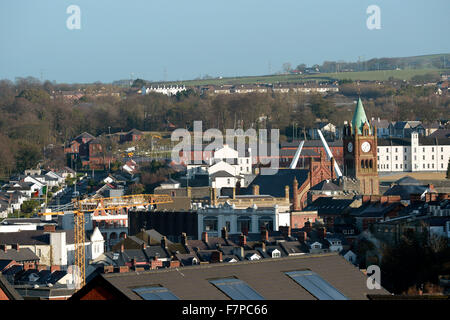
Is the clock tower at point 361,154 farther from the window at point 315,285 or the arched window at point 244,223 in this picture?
the window at point 315,285

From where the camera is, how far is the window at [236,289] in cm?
1688

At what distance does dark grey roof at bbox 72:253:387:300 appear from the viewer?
16.6 metres

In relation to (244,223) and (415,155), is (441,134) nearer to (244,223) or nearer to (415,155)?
(415,155)

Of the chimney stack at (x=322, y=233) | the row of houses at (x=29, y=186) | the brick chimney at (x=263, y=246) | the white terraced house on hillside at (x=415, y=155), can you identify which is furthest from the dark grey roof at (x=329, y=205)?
the white terraced house on hillside at (x=415, y=155)

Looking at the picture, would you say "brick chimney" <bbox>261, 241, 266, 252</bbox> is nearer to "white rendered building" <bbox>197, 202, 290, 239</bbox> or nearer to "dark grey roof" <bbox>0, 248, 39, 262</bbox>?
"dark grey roof" <bbox>0, 248, 39, 262</bbox>

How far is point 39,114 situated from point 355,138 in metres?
62.4

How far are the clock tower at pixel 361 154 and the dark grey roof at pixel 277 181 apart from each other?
4782 millimetres

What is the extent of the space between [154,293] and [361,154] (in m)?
87.0

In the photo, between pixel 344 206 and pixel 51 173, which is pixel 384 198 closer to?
pixel 344 206

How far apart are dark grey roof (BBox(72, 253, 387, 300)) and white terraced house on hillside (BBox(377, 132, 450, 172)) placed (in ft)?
378

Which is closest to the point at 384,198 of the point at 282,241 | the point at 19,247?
the point at 282,241

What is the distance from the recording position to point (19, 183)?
115250 mm

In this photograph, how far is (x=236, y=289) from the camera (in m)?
17.2
